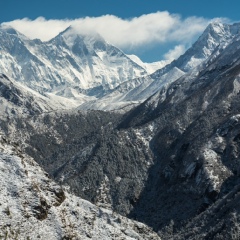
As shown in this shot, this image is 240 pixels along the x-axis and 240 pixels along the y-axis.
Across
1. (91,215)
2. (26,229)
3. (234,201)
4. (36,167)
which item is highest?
(234,201)

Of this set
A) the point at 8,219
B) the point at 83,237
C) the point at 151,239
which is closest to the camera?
the point at 8,219

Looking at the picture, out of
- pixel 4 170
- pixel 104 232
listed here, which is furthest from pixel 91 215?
pixel 4 170

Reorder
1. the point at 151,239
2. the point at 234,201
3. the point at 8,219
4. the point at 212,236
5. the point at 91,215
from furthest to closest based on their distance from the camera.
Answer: the point at 234,201
the point at 212,236
the point at 151,239
the point at 91,215
the point at 8,219

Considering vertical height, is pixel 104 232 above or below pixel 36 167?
below

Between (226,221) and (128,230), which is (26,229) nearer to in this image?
(128,230)

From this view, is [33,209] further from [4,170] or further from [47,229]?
[4,170]

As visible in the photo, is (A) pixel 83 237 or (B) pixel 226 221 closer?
(A) pixel 83 237

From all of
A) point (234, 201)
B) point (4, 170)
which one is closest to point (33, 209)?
point (4, 170)
